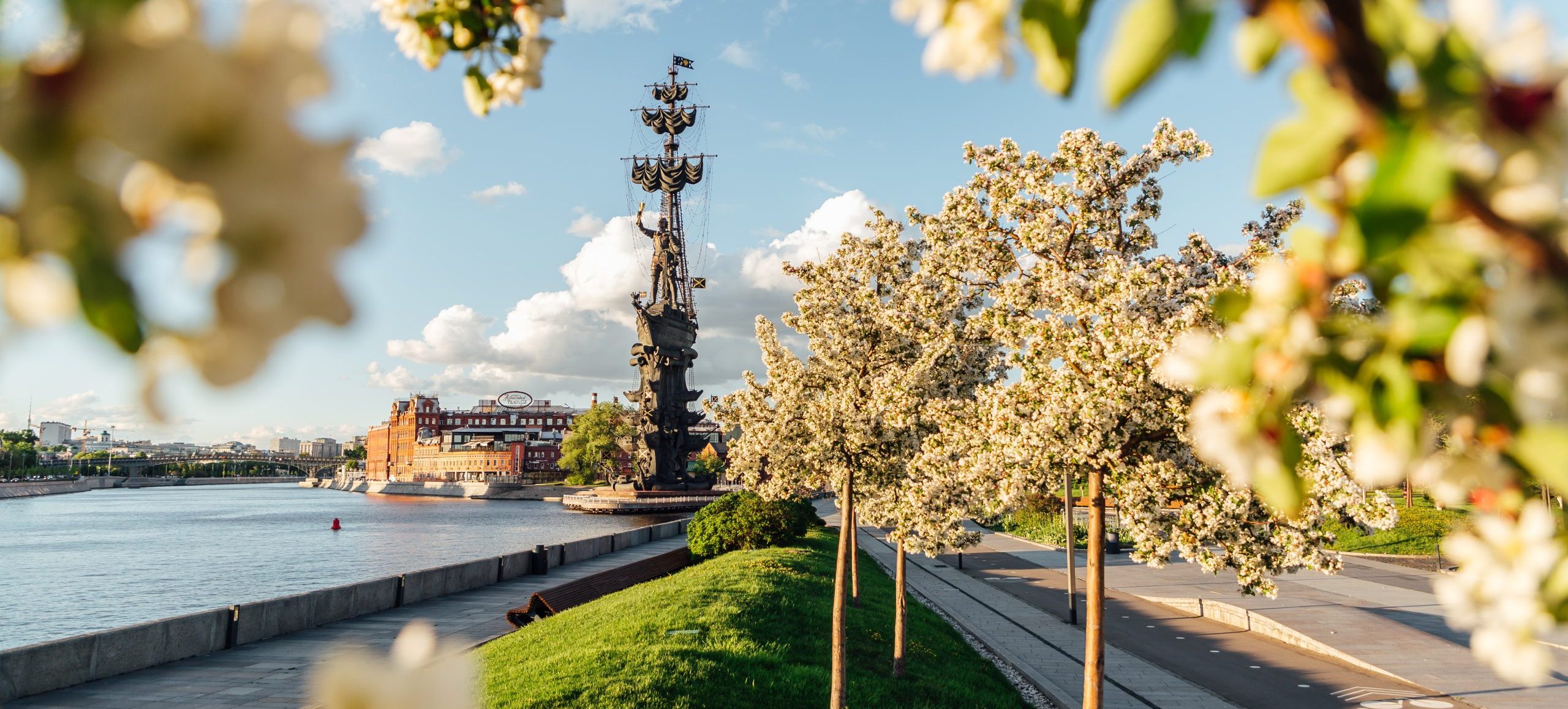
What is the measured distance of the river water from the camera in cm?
2480

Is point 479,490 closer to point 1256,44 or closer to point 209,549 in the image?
point 209,549

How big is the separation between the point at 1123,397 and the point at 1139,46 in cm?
750

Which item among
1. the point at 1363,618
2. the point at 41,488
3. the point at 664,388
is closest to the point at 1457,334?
the point at 1363,618

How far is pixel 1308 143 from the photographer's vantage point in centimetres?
69

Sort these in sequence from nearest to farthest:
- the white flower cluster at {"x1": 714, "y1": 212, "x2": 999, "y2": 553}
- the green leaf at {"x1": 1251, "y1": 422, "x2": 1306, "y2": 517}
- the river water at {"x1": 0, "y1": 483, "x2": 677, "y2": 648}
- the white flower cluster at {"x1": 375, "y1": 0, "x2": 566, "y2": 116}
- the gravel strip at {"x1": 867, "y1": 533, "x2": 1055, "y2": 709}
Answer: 1. the green leaf at {"x1": 1251, "y1": 422, "x2": 1306, "y2": 517}
2. the white flower cluster at {"x1": 375, "y1": 0, "x2": 566, "y2": 116}
3. the white flower cluster at {"x1": 714, "y1": 212, "x2": 999, "y2": 553}
4. the gravel strip at {"x1": 867, "y1": 533, "x2": 1055, "y2": 709}
5. the river water at {"x1": 0, "y1": 483, "x2": 677, "y2": 648}

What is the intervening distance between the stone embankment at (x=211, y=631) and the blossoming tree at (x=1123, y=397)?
11296 mm

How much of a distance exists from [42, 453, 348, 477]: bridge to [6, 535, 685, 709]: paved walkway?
180845 millimetres

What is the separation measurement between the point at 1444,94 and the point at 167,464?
733 feet

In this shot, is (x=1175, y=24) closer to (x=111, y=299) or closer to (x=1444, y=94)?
(x=1444, y=94)

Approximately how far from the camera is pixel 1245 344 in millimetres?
884

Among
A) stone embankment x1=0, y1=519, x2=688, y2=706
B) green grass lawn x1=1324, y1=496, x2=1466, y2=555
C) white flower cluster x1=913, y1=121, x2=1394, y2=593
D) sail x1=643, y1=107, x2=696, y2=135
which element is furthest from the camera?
sail x1=643, y1=107, x2=696, y2=135

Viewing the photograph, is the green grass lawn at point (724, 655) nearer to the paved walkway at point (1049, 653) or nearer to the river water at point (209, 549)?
the paved walkway at point (1049, 653)

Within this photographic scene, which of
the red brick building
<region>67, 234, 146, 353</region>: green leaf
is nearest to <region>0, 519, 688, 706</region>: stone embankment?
<region>67, 234, 146, 353</region>: green leaf

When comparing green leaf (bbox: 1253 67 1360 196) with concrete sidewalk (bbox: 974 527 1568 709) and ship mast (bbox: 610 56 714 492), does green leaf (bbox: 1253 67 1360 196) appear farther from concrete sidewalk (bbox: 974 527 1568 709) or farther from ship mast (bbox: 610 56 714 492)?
ship mast (bbox: 610 56 714 492)
